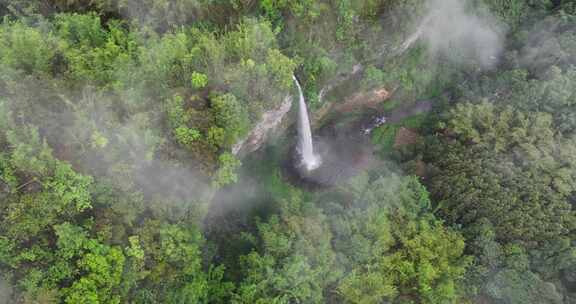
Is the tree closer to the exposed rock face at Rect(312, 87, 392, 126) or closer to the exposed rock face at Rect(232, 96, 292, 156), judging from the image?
the exposed rock face at Rect(232, 96, 292, 156)

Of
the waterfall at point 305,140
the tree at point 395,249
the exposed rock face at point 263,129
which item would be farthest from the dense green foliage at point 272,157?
the waterfall at point 305,140

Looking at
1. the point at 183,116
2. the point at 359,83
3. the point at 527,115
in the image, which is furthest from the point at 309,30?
the point at 527,115

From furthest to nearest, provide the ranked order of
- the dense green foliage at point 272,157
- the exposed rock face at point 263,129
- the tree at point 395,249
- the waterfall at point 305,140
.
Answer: the waterfall at point 305,140
the exposed rock face at point 263,129
the tree at point 395,249
the dense green foliage at point 272,157

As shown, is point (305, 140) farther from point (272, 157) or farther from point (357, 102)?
point (357, 102)

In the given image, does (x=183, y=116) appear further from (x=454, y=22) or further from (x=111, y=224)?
(x=454, y=22)

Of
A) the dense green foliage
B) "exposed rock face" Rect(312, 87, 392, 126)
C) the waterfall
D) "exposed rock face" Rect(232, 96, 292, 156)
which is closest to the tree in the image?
the dense green foliage

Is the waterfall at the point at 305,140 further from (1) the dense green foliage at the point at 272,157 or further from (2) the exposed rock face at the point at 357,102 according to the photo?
(2) the exposed rock face at the point at 357,102
